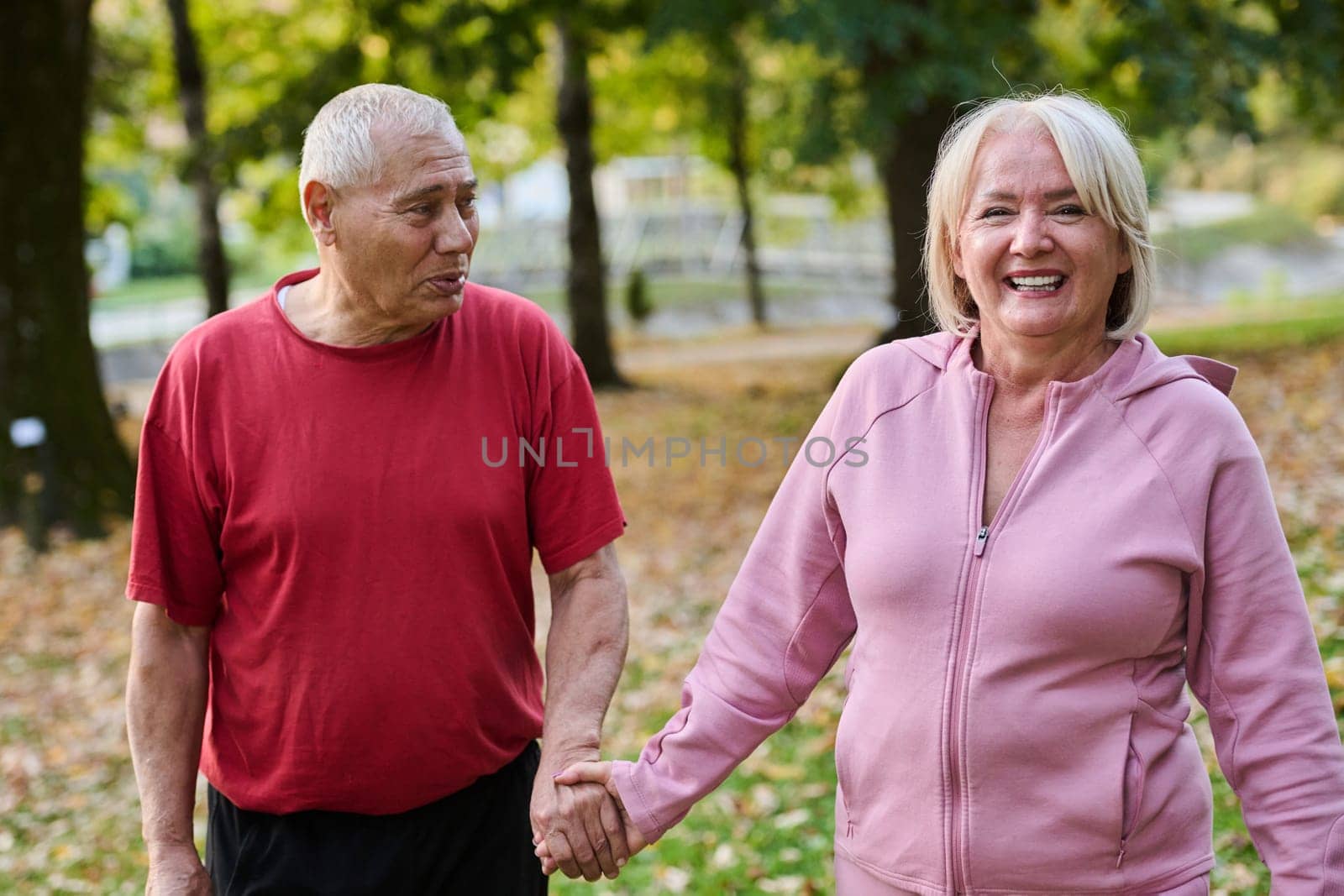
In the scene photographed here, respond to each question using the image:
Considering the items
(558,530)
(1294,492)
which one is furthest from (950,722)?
(1294,492)

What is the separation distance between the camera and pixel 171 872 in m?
2.73

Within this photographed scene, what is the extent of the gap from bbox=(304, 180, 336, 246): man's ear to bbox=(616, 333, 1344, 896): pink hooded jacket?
3.82ft

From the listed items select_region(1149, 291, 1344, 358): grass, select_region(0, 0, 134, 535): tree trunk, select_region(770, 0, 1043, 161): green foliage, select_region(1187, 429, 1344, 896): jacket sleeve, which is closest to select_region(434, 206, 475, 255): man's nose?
select_region(1187, 429, 1344, 896): jacket sleeve

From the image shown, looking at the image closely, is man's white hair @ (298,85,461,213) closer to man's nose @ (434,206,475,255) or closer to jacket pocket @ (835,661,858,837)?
man's nose @ (434,206,475,255)

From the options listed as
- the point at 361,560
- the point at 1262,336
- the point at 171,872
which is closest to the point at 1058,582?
the point at 361,560

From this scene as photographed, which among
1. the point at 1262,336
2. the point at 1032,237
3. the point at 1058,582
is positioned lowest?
the point at 1262,336

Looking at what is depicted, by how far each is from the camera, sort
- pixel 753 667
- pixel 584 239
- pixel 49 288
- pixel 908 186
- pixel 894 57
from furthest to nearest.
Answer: pixel 584 239 → pixel 908 186 → pixel 49 288 → pixel 894 57 → pixel 753 667

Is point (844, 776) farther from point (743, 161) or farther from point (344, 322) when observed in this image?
point (743, 161)

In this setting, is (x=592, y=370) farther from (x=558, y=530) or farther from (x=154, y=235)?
(x=154, y=235)

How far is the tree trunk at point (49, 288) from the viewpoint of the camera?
10.2 metres

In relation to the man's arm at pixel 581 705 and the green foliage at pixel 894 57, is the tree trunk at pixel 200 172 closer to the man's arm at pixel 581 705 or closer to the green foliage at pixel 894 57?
the green foliage at pixel 894 57

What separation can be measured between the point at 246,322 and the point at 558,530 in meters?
0.77

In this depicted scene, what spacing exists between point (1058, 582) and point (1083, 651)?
0.12m

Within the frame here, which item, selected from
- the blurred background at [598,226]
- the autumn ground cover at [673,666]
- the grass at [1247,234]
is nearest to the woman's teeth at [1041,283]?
the blurred background at [598,226]
